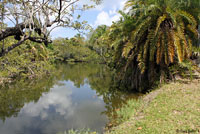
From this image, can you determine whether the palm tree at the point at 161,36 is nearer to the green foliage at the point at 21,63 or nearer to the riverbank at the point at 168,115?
the riverbank at the point at 168,115

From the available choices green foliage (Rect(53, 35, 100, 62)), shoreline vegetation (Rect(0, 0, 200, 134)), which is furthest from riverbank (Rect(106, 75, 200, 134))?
green foliage (Rect(53, 35, 100, 62))

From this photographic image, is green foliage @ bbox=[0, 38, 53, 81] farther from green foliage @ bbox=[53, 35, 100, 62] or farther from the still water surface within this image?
green foliage @ bbox=[53, 35, 100, 62]

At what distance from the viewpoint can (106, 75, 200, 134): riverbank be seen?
151 inches

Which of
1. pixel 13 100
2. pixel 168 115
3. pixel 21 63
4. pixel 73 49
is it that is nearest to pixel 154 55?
pixel 168 115

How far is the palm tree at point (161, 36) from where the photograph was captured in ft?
25.1

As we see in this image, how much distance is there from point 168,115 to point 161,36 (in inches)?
178

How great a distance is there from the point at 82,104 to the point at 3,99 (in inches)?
211

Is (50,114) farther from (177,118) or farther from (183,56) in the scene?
(183,56)

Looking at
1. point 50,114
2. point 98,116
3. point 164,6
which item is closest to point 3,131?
point 50,114

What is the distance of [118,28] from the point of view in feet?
34.6

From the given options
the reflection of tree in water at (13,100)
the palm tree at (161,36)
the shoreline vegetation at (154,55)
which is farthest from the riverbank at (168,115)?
the reflection of tree in water at (13,100)

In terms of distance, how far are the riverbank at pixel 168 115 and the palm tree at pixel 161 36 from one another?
1738 millimetres

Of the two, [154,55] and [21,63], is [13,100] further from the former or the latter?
[154,55]

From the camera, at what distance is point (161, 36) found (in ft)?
25.9
